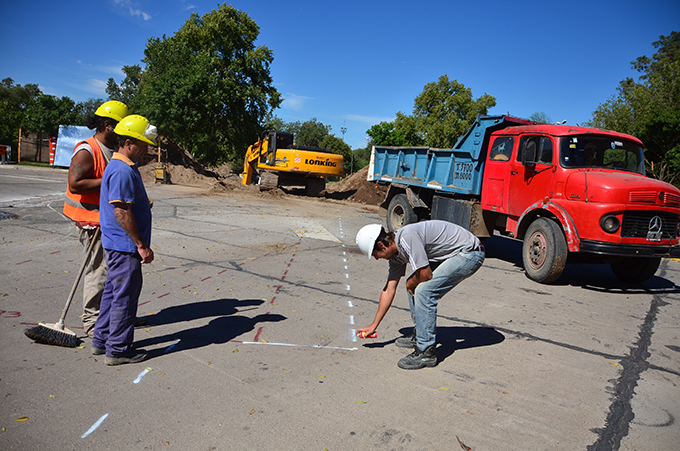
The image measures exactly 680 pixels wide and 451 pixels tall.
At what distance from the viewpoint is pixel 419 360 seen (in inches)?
160

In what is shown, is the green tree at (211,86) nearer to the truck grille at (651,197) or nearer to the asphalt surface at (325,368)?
the asphalt surface at (325,368)

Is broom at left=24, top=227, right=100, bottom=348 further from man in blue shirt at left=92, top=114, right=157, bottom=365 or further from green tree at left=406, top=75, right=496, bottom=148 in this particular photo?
green tree at left=406, top=75, right=496, bottom=148

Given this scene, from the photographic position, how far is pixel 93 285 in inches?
169

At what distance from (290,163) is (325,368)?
64.2ft

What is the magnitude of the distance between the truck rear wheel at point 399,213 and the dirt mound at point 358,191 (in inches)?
385

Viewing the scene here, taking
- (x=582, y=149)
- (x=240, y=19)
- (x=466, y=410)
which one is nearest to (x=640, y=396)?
(x=466, y=410)

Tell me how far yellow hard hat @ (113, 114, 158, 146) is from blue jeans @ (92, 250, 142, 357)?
3.15 feet

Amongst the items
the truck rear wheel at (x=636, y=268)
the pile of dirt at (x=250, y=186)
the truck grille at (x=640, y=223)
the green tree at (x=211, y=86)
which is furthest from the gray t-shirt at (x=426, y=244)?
the green tree at (x=211, y=86)

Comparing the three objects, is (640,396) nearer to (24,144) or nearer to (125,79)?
(24,144)

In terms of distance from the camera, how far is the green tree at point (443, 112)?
4719 centimetres

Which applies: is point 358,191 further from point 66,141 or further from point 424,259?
point 424,259

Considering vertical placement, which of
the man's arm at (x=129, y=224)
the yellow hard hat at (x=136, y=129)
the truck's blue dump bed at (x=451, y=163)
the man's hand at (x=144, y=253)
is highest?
the truck's blue dump bed at (x=451, y=163)

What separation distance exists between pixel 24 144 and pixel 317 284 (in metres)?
44.1

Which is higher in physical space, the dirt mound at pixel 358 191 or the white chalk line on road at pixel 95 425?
the dirt mound at pixel 358 191
